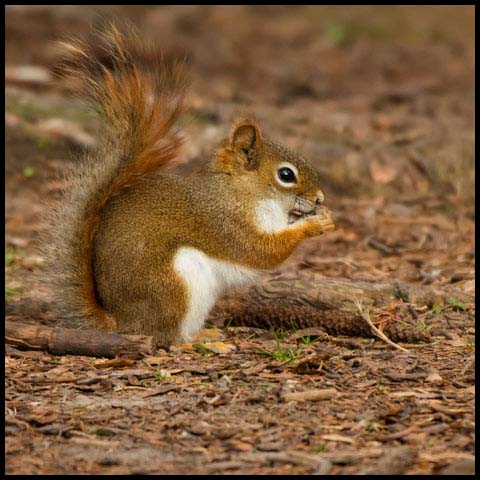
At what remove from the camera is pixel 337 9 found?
13.6 meters

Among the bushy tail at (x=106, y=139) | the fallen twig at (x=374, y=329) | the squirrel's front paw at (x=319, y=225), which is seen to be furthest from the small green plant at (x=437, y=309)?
the bushy tail at (x=106, y=139)

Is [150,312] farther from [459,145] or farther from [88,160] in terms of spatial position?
[459,145]

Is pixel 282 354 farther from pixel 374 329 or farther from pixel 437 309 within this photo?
pixel 437 309

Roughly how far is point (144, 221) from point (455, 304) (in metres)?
1.63

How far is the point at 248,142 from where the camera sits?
16.4 ft

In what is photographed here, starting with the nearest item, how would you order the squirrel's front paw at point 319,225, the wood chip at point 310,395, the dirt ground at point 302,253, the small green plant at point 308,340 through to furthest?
the dirt ground at point 302,253
the wood chip at point 310,395
the small green plant at point 308,340
the squirrel's front paw at point 319,225

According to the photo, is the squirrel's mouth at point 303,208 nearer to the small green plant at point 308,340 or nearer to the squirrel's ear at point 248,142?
the squirrel's ear at point 248,142

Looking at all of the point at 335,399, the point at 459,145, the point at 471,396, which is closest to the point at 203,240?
the point at 335,399

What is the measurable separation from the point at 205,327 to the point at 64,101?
4.37 m

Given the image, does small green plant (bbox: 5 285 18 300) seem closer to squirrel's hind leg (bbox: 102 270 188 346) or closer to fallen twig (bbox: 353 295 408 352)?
squirrel's hind leg (bbox: 102 270 188 346)

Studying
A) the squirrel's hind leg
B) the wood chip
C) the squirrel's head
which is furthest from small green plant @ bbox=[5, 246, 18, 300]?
the wood chip

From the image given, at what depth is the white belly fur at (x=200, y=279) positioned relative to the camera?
4660 millimetres

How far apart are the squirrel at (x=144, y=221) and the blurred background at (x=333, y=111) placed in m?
0.34

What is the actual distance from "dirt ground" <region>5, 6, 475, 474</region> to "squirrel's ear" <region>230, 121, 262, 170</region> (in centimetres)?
55
